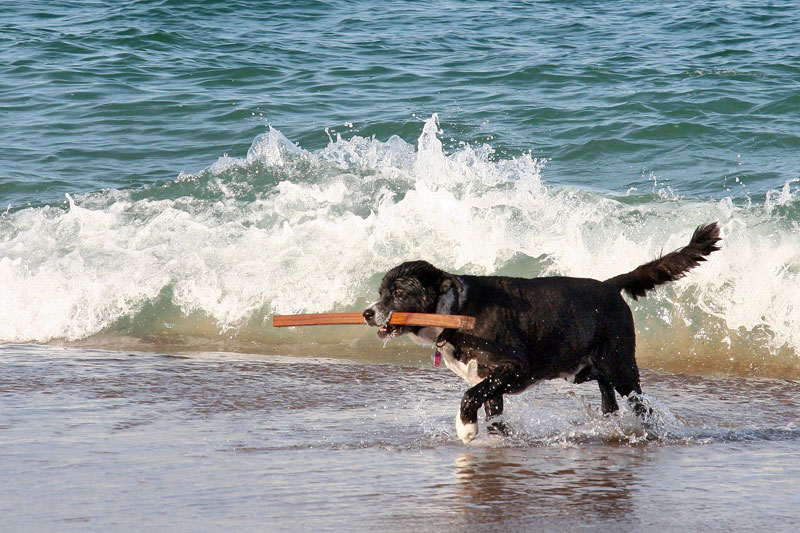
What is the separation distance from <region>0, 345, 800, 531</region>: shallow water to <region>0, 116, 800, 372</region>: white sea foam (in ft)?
4.76

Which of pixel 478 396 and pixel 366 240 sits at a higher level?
pixel 366 240

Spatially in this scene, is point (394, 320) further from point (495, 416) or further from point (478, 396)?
point (495, 416)

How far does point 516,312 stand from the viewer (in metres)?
5.89

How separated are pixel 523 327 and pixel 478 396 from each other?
0.57m

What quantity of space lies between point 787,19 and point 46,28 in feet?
46.2

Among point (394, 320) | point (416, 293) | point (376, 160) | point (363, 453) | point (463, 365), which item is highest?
point (376, 160)

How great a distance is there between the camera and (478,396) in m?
5.56

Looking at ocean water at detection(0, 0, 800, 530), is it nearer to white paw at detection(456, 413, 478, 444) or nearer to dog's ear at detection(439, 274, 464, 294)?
white paw at detection(456, 413, 478, 444)

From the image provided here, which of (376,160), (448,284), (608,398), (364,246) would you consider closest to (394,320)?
(448,284)

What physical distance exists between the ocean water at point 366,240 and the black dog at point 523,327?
295 mm

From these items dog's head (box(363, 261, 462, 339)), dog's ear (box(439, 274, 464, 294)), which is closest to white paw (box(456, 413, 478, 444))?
dog's head (box(363, 261, 462, 339))

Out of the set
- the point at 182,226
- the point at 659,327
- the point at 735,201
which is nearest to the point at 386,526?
the point at 659,327

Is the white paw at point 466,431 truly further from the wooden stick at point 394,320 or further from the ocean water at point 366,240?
the wooden stick at point 394,320

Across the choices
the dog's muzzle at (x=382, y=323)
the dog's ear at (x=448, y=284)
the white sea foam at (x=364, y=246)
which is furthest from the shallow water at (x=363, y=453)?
the white sea foam at (x=364, y=246)
